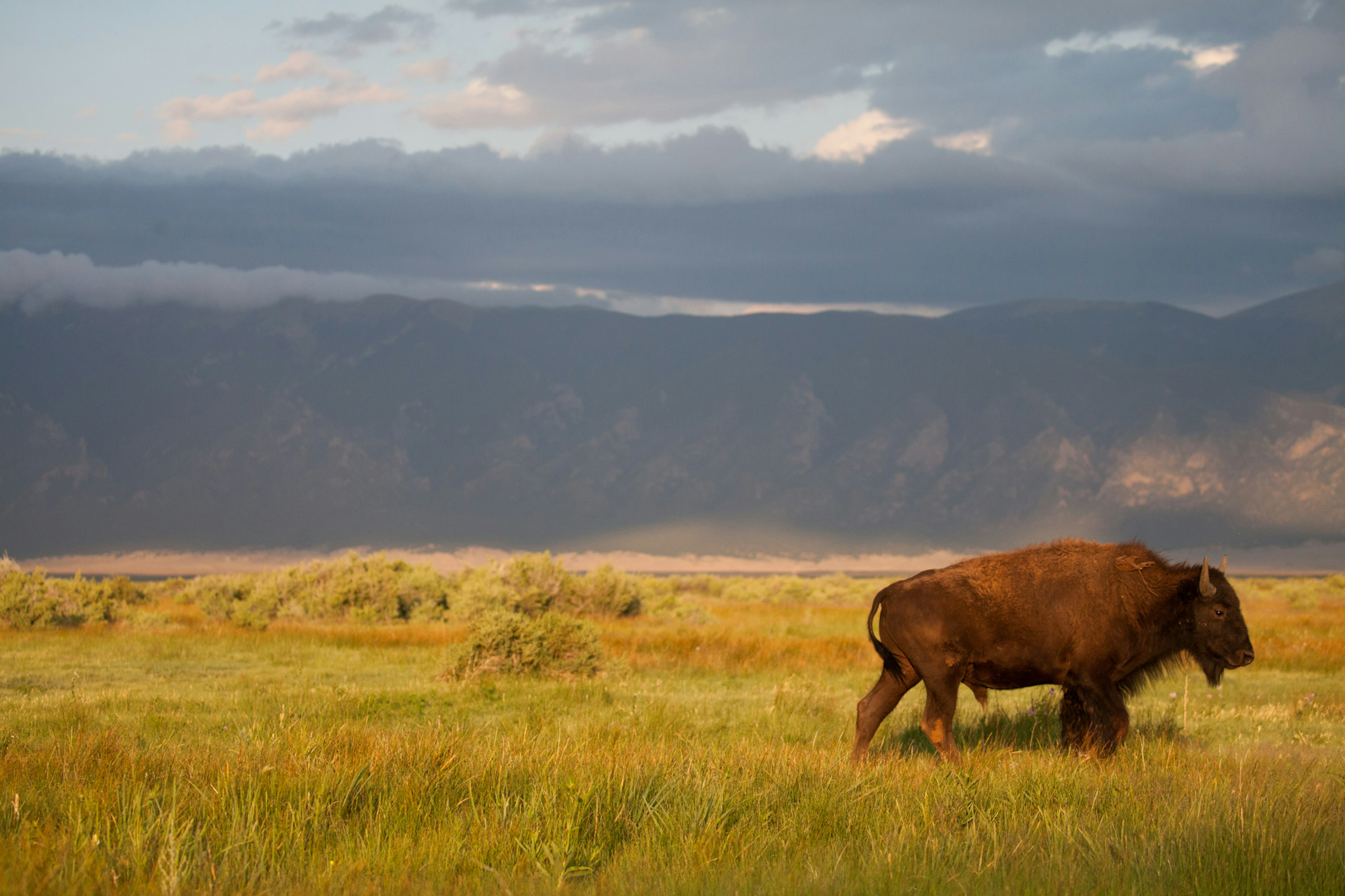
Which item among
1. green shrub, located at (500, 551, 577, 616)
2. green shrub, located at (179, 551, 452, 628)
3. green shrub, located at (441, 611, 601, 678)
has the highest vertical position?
green shrub, located at (441, 611, 601, 678)

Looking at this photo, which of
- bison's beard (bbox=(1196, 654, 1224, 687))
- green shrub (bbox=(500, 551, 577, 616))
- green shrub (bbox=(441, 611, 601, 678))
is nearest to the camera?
bison's beard (bbox=(1196, 654, 1224, 687))

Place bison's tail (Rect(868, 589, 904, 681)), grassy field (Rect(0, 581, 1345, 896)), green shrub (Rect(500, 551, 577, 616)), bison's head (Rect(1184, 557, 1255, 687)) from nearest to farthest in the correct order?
grassy field (Rect(0, 581, 1345, 896)) → bison's head (Rect(1184, 557, 1255, 687)) → bison's tail (Rect(868, 589, 904, 681)) → green shrub (Rect(500, 551, 577, 616))

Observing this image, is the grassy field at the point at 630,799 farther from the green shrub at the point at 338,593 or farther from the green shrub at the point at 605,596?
the green shrub at the point at 605,596

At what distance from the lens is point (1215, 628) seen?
9.84 m

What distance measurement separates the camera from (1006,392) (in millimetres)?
155750

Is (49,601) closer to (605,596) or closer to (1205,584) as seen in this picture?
(605,596)

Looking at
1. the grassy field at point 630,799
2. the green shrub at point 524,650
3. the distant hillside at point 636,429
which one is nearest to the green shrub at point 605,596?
the green shrub at point 524,650

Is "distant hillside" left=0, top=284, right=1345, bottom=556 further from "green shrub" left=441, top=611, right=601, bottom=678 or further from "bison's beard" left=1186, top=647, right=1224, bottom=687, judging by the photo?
"bison's beard" left=1186, top=647, right=1224, bottom=687

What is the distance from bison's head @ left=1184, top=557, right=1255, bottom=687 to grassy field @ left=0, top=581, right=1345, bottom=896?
2.87 feet

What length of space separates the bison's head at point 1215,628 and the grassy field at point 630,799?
875 millimetres

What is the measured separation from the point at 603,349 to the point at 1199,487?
9126 cm

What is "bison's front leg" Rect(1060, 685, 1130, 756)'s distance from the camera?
942 centimetres

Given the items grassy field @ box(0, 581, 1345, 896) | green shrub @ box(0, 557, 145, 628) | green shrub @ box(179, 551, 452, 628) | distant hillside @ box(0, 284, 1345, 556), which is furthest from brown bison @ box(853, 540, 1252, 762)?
distant hillside @ box(0, 284, 1345, 556)

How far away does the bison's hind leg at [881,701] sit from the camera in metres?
9.93
